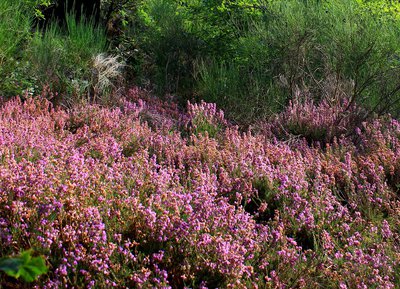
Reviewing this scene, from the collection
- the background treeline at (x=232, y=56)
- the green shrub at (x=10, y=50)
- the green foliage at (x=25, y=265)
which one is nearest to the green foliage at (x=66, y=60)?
the background treeline at (x=232, y=56)

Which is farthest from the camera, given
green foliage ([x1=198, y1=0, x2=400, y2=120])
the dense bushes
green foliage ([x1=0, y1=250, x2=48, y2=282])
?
the dense bushes

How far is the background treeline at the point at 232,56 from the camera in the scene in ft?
21.6

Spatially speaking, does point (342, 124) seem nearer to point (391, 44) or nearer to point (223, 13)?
point (391, 44)

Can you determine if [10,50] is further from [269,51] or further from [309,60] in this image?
[309,60]

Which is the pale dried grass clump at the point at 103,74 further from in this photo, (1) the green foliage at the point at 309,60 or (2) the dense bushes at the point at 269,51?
(1) the green foliage at the point at 309,60

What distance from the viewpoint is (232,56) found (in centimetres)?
959

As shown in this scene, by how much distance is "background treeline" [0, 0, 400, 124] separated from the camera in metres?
6.57

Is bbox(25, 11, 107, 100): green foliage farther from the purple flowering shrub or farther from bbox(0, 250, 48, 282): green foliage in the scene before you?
bbox(0, 250, 48, 282): green foliage

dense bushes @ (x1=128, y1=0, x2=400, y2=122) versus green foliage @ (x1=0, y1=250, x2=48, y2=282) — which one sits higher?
green foliage @ (x1=0, y1=250, x2=48, y2=282)

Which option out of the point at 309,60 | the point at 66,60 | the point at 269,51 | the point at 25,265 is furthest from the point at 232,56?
the point at 25,265

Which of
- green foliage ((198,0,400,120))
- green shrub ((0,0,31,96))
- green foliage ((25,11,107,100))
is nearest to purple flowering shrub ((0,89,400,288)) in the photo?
green shrub ((0,0,31,96))

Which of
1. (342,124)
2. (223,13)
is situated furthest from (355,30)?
(223,13)

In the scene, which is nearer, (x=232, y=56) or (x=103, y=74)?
(x=103, y=74)

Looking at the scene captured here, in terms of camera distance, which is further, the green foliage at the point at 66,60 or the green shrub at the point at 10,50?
the green foliage at the point at 66,60
